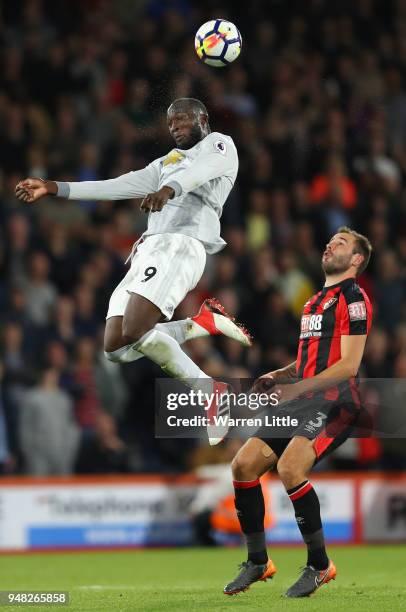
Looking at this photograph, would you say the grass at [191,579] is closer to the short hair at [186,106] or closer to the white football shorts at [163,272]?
the white football shorts at [163,272]

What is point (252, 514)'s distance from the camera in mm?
8211

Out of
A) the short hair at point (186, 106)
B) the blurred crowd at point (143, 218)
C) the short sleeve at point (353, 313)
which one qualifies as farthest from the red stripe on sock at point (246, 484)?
the blurred crowd at point (143, 218)

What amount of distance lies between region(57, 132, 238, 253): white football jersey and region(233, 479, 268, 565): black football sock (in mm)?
1604

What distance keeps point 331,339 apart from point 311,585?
1.54m

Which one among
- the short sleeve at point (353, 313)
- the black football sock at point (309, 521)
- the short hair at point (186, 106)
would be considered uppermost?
the short hair at point (186, 106)

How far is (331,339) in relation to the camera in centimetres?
805

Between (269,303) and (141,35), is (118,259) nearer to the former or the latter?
(269,303)

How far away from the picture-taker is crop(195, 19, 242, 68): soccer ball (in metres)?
8.27

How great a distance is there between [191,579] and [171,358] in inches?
110

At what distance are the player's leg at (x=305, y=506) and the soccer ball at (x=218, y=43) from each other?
2.52 metres

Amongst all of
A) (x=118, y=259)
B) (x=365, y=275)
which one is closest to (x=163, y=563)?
(x=118, y=259)

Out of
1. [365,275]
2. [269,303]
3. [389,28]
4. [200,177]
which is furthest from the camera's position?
[389,28]

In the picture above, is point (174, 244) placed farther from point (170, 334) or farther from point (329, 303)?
point (329, 303)

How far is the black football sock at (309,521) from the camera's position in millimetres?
7926
